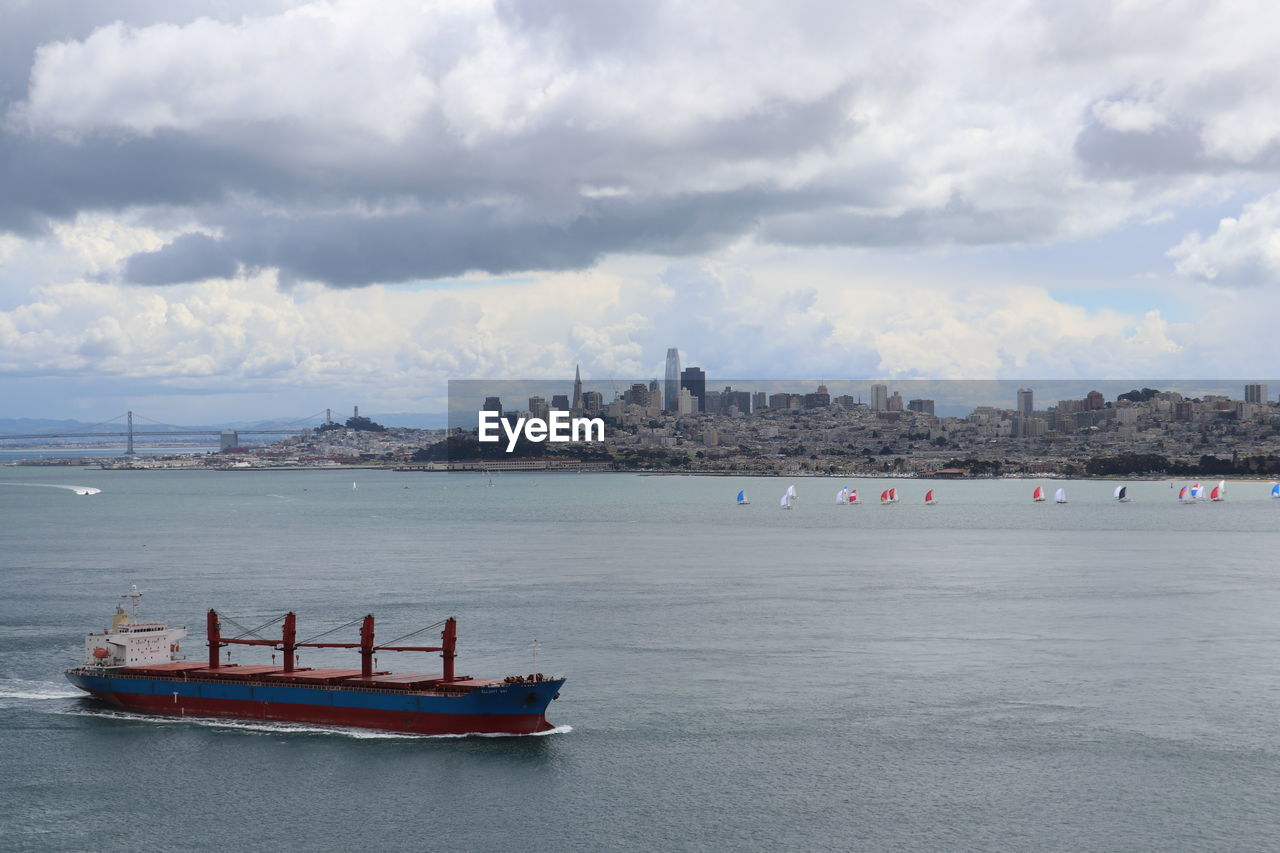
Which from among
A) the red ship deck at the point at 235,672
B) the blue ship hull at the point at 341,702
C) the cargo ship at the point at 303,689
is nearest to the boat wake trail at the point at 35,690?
the blue ship hull at the point at 341,702

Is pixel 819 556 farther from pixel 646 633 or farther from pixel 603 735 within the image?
pixel 603 735

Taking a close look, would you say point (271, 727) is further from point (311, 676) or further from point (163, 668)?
point (163, 668)

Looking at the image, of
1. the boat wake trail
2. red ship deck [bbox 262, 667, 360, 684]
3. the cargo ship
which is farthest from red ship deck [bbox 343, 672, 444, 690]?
the boat wake trail

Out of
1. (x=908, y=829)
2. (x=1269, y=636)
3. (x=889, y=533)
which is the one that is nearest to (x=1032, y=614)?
(x=1269, y=636)

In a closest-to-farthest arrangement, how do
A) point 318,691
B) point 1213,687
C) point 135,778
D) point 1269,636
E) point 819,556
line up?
point 135,778 < point 318,691 < point 1213,687 < point 1269,636 < point 819,556

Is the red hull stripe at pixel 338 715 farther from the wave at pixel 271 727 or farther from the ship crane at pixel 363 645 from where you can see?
the ship crane at pixel 363 645
